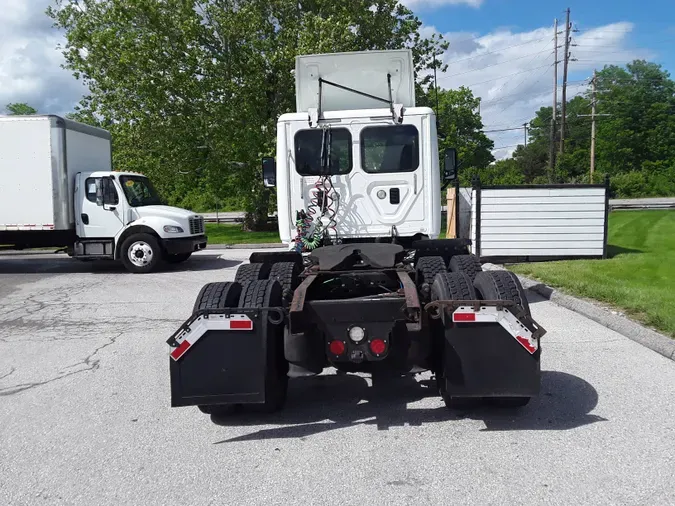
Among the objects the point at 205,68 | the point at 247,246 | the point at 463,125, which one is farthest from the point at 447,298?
the point at 463,125

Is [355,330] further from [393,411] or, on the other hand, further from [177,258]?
[177,258]

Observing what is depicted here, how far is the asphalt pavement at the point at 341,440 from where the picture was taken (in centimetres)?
341

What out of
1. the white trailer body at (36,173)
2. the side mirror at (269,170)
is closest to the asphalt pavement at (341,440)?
the side mirror at (269,170)

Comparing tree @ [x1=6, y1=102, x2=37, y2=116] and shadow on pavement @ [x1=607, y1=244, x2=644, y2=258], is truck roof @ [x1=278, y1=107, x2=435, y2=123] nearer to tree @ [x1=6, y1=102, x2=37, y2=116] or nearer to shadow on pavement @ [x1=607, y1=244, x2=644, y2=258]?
shadow on pavement @ [x1=607, y1=244, x2=644, y2=258]

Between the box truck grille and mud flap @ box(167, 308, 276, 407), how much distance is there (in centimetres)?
1070

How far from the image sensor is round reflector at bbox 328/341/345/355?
4238 millimetres

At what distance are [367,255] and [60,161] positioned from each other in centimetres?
1072

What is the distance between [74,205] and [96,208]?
536 millimetres

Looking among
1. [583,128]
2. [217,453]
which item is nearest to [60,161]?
[217,453]

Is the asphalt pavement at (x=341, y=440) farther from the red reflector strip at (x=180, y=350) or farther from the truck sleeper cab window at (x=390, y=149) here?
the truck sleeper cab window at (x=390, y=149)

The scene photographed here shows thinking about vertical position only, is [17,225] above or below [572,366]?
above

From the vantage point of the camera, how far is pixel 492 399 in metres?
4.45

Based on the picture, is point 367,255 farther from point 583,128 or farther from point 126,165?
point 583,128

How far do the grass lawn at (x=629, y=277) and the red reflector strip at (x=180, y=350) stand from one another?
503 centimetres
